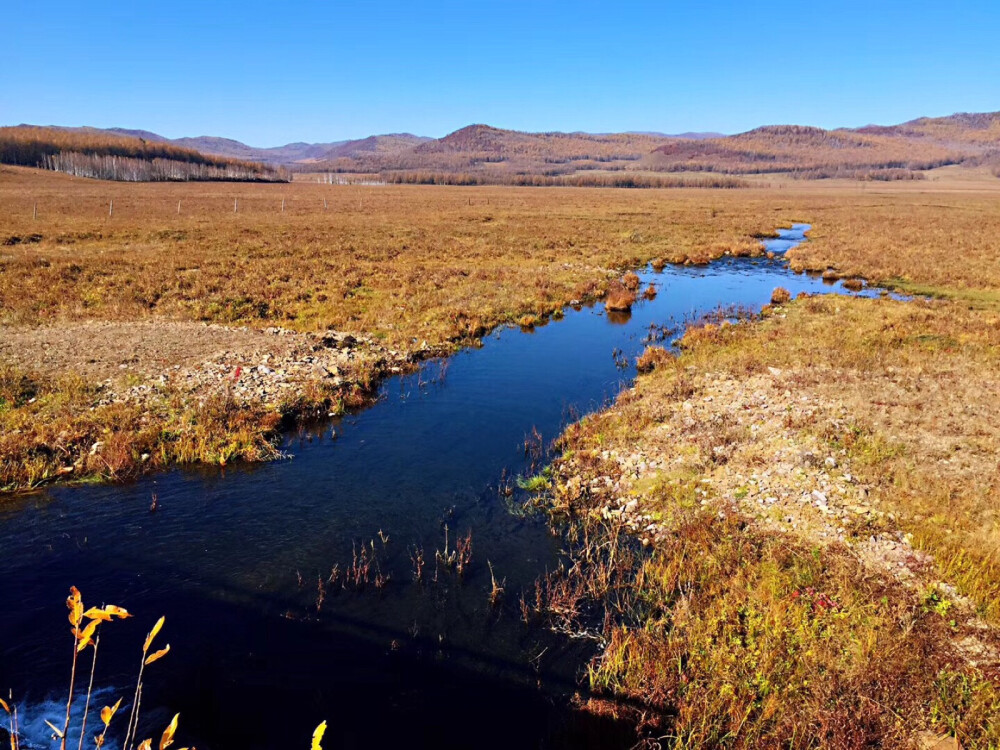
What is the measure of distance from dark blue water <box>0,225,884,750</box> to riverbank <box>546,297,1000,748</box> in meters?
1.20

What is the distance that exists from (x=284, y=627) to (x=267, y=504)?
139 inches

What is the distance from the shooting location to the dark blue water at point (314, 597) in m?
6.66

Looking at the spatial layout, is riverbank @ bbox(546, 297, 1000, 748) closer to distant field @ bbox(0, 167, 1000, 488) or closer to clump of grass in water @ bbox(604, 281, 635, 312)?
distant field @ bbox(0, 167, 1000, 488)

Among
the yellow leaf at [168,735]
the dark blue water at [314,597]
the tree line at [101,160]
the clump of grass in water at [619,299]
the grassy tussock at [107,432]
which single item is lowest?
the dark blue water at [314,597]

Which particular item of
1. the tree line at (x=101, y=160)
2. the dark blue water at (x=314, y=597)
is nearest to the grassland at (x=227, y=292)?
the dark blue water at (x=314, y=597)

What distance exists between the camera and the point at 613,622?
319 inches

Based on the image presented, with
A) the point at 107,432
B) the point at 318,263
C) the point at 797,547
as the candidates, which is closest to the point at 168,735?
the point at 797,547

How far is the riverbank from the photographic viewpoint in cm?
639

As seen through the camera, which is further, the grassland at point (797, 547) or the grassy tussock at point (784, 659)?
the grassland at point (797, 547)

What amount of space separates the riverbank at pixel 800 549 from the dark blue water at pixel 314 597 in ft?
3.94

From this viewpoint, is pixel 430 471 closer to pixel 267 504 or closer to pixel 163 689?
pixel 267 504

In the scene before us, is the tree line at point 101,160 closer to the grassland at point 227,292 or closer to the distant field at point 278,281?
the distant field at point 278,281

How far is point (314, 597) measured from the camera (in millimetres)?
8461

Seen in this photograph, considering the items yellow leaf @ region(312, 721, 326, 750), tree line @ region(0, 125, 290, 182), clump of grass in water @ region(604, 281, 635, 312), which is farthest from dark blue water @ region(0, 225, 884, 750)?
tree line @ region(0, 125, 290, 182)
